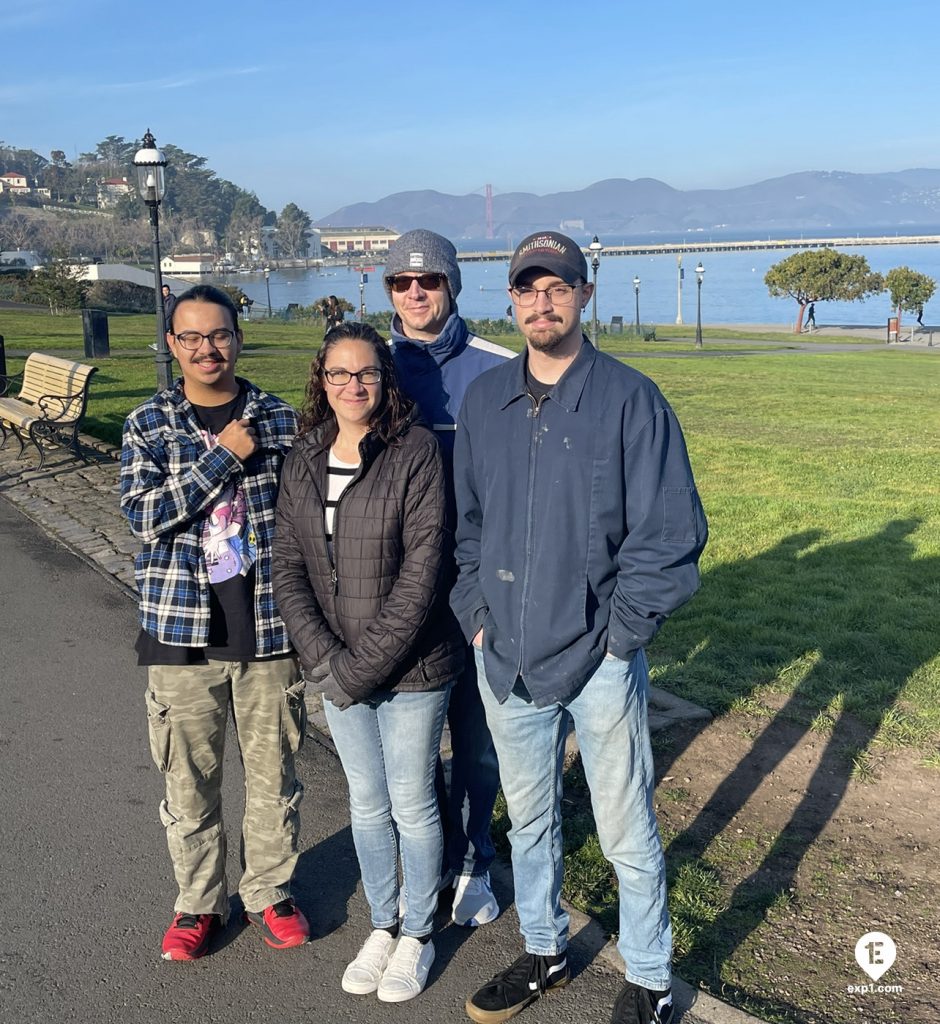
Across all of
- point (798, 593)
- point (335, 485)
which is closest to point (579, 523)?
point (335, 485)

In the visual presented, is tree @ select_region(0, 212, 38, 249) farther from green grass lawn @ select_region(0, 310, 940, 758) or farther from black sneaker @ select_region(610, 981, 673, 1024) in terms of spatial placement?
black sneaker @ select_region(610, 981, 673, 1024)

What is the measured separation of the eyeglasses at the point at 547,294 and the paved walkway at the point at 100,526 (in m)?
1.90

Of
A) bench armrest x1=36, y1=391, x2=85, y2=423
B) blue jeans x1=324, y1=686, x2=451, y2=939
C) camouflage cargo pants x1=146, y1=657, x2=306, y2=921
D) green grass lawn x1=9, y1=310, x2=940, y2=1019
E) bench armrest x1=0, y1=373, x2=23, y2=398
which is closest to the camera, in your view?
blue jeans x1=324, y1=686, x2=451, y2=939

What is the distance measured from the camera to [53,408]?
10688mm

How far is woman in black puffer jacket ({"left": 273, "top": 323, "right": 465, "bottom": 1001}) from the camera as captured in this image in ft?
9.27

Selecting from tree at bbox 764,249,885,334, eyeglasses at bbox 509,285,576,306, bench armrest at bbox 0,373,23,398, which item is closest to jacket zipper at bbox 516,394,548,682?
eyeglasses at bbox 509,285,576,306

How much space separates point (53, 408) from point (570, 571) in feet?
30.5

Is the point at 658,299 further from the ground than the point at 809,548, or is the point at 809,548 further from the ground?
the point at 658,299

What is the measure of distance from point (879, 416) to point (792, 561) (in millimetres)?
8766

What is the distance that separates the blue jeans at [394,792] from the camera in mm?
2914

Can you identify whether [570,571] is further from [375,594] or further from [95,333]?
[95,333]

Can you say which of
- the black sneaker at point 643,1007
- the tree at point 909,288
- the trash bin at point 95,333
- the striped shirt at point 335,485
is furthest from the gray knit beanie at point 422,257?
the tree at point 909,288

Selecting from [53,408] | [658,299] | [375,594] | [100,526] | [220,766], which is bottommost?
[100,526]

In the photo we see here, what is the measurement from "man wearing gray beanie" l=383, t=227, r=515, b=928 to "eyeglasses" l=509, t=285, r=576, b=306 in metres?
0.53
